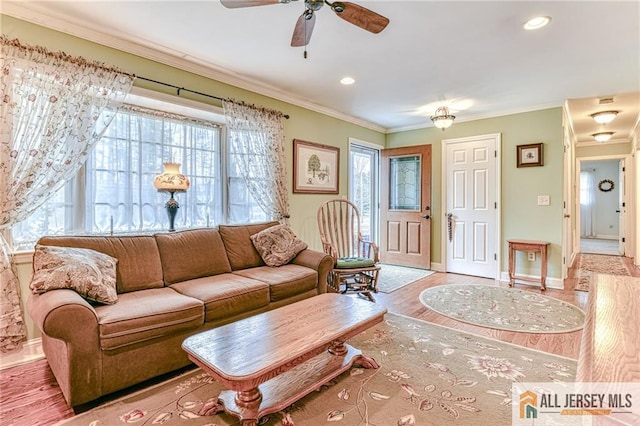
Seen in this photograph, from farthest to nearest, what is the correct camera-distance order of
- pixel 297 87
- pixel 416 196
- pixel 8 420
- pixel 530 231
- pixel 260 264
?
pixel 416 196, pixel 530 231, pixel 297 87, pixel 260 264, pixel 8 420

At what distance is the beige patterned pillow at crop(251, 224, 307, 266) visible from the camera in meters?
3.33

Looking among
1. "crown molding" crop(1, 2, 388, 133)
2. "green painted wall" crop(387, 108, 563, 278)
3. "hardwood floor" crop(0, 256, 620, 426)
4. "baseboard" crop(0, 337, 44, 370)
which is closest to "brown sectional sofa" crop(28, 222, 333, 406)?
"hardwood floor" crop(0, 256, 620, 426)

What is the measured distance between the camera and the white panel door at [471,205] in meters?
4.86

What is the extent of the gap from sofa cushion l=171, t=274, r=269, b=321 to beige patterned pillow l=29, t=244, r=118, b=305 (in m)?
0.52

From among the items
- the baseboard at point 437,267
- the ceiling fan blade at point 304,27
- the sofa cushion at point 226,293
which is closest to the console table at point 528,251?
the baseboard at point 437,267

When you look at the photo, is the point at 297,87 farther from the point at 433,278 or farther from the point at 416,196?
the point at 433,278

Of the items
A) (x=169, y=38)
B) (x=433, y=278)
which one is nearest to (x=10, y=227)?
(x=169, y=38)

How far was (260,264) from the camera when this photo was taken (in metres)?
3.37

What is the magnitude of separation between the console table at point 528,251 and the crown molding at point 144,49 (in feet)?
11.2

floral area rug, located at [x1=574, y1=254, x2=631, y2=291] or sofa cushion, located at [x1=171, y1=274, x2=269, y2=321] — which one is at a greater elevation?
sofa cushion, located at [x1=171, y1=274, x2=269, y2=321]

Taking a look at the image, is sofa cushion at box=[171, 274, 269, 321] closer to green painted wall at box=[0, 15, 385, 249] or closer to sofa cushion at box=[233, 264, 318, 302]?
sofa cushion at box=[233, 264, 318, 302]

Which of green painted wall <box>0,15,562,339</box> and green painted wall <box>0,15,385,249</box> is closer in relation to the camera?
green painted wall <box>0,15,385,249</box>

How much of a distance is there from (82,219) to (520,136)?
5291mm

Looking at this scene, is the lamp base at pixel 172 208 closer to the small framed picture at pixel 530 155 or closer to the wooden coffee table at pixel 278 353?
the wooden coffee table at pixel 278 353
